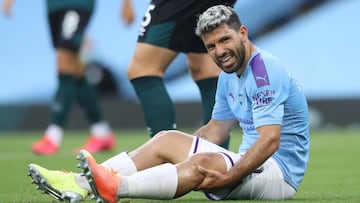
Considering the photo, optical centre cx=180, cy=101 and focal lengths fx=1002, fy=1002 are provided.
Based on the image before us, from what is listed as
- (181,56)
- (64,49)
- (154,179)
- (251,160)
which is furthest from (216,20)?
(181,56)

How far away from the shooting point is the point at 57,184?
15.3 feet

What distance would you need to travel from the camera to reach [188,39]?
625 cm

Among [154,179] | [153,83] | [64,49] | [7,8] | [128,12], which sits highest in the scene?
[7,8]

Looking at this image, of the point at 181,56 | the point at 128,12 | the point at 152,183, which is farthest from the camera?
the point at 181,56

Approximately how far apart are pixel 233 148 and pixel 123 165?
5.17 meters

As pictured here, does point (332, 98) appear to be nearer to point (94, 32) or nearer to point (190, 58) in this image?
point (94, 32)

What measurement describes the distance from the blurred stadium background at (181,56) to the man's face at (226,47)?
8532mm

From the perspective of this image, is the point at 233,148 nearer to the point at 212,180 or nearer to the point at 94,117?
the point at 94,117

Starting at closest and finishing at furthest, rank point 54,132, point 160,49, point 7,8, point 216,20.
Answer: point 216,20 < point 160,49 < point 7,8 < point 54,132

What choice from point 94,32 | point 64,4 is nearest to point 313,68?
point 94,32

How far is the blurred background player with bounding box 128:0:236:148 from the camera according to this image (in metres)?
6.13

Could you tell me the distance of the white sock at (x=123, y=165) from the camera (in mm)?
4722

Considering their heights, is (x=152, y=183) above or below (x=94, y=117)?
below

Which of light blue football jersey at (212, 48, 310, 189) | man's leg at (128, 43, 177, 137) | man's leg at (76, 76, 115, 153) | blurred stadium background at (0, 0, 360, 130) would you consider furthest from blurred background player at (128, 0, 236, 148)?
blurred stadium background at (0, 0, 360, 130)
